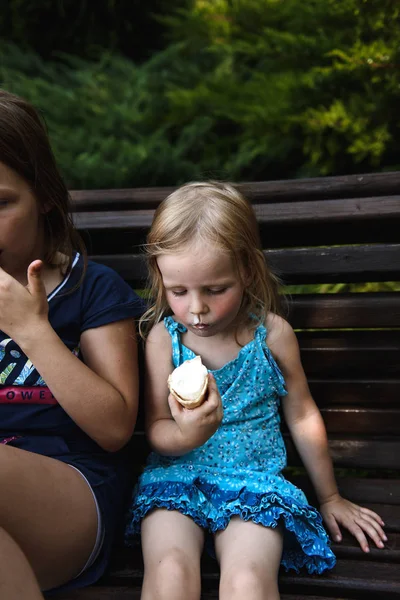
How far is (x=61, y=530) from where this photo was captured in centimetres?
185

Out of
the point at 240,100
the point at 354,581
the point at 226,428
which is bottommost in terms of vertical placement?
the point at 354,581

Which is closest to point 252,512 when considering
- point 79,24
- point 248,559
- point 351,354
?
point 248,559

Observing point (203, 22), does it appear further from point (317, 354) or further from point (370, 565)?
point (370, 565)

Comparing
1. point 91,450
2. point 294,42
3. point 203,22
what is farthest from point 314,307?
point 203,22

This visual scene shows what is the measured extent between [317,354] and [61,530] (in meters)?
1.07

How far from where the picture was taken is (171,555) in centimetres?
189

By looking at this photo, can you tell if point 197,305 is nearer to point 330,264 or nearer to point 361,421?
point 330,264

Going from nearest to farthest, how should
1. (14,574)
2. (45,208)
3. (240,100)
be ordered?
(14,574) → (45,208) → (240,100)

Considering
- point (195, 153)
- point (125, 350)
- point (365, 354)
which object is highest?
point (125, 350)

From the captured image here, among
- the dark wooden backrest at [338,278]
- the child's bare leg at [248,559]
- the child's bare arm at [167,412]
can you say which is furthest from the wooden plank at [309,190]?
the child's bare leg at [248,559]

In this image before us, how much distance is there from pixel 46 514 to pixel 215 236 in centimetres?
82

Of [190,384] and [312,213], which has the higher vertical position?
[312,213]

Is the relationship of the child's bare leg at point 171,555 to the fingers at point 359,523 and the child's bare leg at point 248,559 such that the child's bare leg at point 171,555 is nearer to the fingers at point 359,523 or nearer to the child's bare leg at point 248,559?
the child's bare leg at point 248,559

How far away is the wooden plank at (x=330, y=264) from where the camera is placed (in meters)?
2.45
